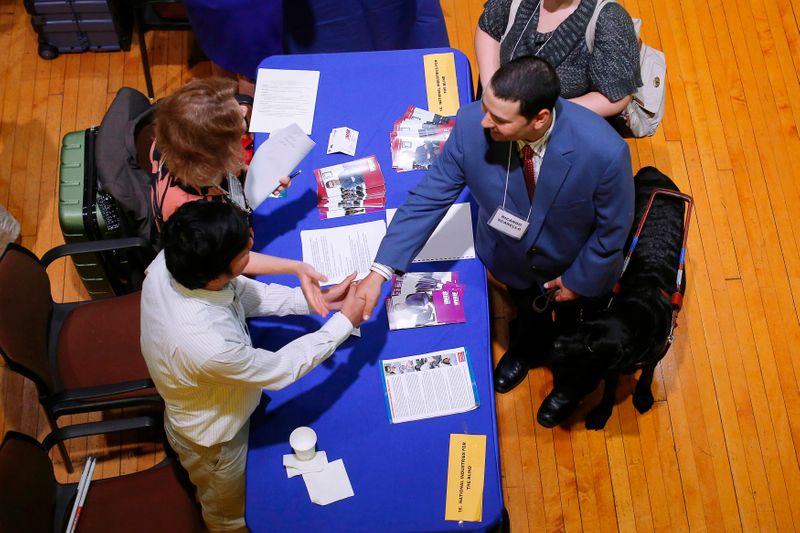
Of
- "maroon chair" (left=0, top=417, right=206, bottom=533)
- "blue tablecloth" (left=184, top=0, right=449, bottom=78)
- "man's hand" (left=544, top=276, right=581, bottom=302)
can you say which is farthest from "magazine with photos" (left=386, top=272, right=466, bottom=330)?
"blue tablecloth" (left=184, top=0, right=449, bottom=78)

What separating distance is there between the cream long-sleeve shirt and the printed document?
0.30 metres

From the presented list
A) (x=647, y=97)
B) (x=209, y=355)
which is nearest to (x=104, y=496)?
(x=209, y=355)

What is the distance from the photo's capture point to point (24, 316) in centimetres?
266

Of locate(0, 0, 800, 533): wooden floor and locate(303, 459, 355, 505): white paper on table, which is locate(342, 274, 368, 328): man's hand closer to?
locate(303, 459, 355, 505): white paper on table

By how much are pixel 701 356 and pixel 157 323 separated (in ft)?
8.64

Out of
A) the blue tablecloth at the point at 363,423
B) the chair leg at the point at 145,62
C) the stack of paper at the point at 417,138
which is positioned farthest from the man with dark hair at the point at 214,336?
the chair leg at the point at 145,62

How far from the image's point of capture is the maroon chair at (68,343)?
2.60 m

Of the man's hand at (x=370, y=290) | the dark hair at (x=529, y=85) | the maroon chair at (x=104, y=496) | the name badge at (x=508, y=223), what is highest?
the dark hair at (x=529, y=85)

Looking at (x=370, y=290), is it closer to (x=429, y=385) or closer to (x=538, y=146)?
(x=429, y=385)

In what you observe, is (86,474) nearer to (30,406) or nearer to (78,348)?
(78,348)

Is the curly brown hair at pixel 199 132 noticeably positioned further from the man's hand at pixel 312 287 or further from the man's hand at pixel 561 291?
the man's hand at pixel 561 291

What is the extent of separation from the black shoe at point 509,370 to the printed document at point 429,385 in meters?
0.92

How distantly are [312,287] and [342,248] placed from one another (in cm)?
32

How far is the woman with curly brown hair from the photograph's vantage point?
244cm
